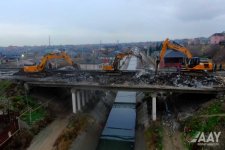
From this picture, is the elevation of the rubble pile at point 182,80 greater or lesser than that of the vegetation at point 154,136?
greater

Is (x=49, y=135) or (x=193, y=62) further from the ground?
(x=193, y=62)

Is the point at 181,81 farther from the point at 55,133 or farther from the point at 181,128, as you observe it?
the point at 55,133

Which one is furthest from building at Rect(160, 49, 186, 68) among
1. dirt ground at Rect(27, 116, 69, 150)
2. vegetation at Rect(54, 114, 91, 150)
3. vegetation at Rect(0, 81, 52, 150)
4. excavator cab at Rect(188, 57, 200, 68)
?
vegetation at Rect(0, 81, 52, 150)

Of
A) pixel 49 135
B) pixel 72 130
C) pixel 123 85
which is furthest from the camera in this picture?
pixel 123 85

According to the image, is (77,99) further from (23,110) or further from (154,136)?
(154,136)

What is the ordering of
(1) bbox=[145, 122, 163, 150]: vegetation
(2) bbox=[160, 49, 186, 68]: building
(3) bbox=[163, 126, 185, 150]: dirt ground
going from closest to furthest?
(3) bbox=[163, 126, 185, 150]: dirt ground → (1) bbox=[145, 122, 163, 150]: vegetation → (2) bbox=[160, 49, 186, 68]: building

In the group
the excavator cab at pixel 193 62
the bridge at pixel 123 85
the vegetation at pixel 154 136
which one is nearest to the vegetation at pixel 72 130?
the bridge at pixel 123 85

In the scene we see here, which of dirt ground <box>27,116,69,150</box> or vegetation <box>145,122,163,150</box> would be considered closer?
vegetation <box>145,122,163,150</box>

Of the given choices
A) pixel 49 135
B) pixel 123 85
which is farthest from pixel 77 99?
pixel 49 135

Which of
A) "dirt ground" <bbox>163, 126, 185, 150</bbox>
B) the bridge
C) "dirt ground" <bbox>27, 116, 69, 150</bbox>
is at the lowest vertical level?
"dirt ground" <bbox>27, 116, 69, 150</bbox>

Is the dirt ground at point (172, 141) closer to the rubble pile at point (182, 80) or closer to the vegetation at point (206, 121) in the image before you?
the vegetation at point (206, 121)

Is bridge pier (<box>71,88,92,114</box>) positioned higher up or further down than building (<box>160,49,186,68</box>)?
further down

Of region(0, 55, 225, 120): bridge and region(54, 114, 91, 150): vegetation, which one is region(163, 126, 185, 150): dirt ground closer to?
region(0, 55, 225, 120): bridge
